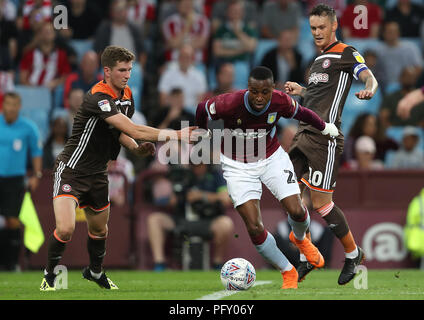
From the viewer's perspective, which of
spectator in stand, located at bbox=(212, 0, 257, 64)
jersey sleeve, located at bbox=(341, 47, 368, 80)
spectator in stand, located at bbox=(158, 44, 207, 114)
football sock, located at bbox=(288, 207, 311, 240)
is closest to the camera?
football sock, located at bbox=(288, 207, 311, 240)

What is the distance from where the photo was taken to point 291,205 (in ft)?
26.3

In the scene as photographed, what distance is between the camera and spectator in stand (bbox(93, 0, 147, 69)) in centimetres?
1526

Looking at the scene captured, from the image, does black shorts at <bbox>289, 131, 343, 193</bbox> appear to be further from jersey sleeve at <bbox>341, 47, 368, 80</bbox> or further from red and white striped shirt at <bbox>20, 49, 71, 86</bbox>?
red and white striped shirt at <bbox>20, 49, 71, 86</bbox>

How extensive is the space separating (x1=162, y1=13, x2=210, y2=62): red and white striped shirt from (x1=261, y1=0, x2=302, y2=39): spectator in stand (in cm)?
127

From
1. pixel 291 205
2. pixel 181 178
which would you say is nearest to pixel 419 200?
pixel 181 178

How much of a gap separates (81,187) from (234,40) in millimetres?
8173

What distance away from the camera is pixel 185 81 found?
48.5 ft

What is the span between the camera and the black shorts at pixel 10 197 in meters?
12.5

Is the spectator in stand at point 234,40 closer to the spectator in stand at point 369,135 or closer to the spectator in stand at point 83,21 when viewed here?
the spectator in stand at point 83,21

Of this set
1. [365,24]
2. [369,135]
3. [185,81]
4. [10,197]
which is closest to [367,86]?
[369,135]

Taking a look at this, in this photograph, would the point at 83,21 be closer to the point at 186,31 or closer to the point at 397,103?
the point at 186,31

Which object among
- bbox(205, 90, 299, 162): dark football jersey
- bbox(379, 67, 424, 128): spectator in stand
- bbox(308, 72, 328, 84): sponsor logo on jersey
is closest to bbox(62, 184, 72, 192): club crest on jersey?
bbox(205, 90, 299, 162): dark football jersey

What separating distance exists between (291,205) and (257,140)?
0.71 meters
